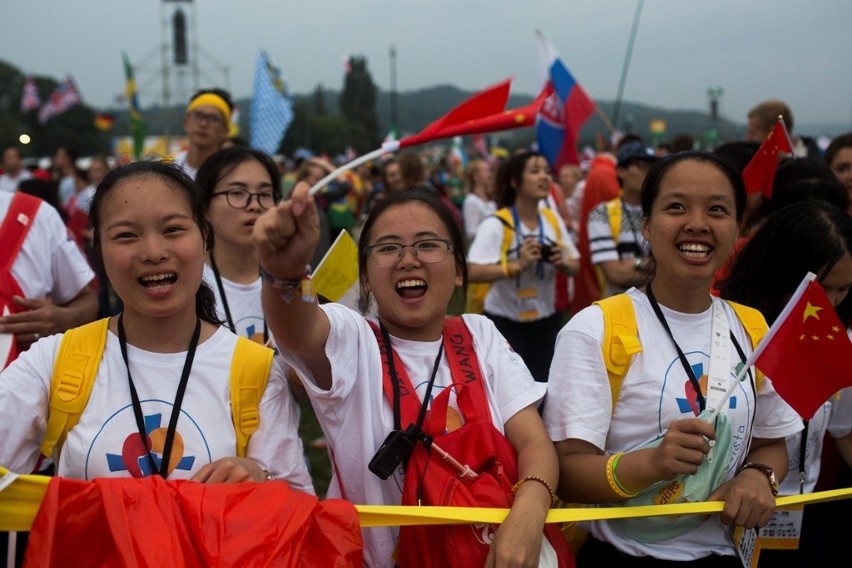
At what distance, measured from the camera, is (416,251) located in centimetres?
235

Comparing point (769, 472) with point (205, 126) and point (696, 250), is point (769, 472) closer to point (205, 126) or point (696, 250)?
point (696, 250)

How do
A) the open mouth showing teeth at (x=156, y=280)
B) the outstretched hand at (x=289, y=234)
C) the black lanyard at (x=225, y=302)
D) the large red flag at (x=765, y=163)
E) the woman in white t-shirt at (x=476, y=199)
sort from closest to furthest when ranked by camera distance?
→ the outstretched hand at (x=289, y=234) < the open mouth showing teeth at (x=156, y=280) < the black lanyard at (x=225, y=302) < the large red flag at (x=765, y=163) < the woman in white t-shirt at (x=476, y=199)

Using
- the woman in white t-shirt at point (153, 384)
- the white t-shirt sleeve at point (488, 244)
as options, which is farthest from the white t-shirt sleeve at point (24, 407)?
the white t-shirt sleeve at point (488, 244)

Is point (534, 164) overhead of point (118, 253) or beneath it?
overhead

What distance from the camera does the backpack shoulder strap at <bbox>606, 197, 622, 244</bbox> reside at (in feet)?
19.6

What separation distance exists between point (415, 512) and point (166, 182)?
1.13 m

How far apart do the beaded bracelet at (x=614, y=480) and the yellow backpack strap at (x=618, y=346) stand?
0.56 ft

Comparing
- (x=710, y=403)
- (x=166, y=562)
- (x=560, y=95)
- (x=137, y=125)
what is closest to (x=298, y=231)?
(x=166, y=562)

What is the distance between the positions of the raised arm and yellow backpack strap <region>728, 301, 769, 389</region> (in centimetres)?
133

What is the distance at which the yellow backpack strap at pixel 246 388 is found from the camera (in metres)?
2.12

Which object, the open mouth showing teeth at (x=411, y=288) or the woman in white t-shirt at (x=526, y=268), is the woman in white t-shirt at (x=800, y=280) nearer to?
the open mouth showing teeth at (x=411, y=288)

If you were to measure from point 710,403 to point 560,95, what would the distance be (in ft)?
18.1

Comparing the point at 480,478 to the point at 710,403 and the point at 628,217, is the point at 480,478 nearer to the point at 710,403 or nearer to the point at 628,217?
the point at 710,403

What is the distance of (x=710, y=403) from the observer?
227 centimetres
